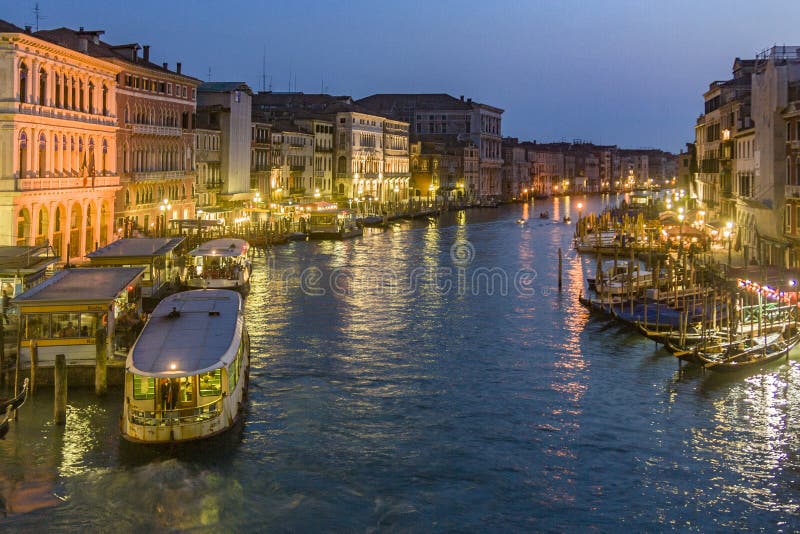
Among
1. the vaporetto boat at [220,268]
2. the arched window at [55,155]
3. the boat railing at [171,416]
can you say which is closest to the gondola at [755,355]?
the boat railing at [171,416]

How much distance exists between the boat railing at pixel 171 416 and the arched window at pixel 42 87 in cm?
1606

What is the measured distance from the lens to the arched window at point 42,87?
2744 cm

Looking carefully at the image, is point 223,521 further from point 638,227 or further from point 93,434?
point 638,227

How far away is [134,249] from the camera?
25766 mm

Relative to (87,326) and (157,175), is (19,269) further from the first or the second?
(157,175)

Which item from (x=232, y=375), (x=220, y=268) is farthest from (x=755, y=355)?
(x=220, y=268)

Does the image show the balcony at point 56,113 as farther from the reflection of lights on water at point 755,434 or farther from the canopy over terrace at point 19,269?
the reflection of lights on water at point 755,434

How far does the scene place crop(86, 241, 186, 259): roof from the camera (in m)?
24.6

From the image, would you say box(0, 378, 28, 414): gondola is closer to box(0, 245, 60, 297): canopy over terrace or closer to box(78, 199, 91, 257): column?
box(0, 245, 60, 297): canopy over terrace

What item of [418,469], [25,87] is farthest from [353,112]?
[418,469]

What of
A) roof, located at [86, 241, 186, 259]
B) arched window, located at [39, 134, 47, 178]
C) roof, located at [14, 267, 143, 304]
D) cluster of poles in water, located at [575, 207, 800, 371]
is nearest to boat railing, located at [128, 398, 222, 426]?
roof, located at [14, 267, 143, 304]

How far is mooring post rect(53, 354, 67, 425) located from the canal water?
0.23 metres

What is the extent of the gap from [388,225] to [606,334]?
3858cm

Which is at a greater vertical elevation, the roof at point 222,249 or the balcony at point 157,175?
the balcony at point 157,175
